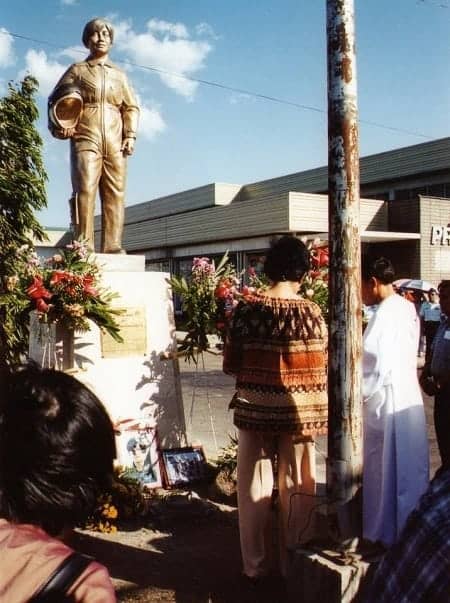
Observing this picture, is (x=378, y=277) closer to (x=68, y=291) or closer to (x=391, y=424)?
(x=391, y=424)

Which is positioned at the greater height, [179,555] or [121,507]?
[121,507]

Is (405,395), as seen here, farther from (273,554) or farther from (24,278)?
(24,278)

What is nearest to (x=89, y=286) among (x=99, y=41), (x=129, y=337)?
(x=129, y=337)

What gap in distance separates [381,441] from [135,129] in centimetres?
372

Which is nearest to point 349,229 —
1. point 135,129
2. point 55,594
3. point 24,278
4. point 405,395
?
point 405,395

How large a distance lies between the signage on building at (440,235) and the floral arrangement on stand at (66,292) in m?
17.4

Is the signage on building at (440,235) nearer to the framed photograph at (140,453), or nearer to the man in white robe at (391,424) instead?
the framed photograph at (140,453)

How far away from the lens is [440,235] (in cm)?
2103

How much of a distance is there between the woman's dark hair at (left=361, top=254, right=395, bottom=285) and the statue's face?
10.7ft

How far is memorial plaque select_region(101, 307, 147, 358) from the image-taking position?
5.37m

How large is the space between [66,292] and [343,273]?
7.82 feet

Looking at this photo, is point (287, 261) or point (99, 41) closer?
point (287, 261)

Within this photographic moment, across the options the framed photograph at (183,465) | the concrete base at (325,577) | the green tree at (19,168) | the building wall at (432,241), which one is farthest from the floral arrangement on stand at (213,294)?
the building wall at (432,241)

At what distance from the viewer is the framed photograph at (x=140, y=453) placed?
5.14 m
